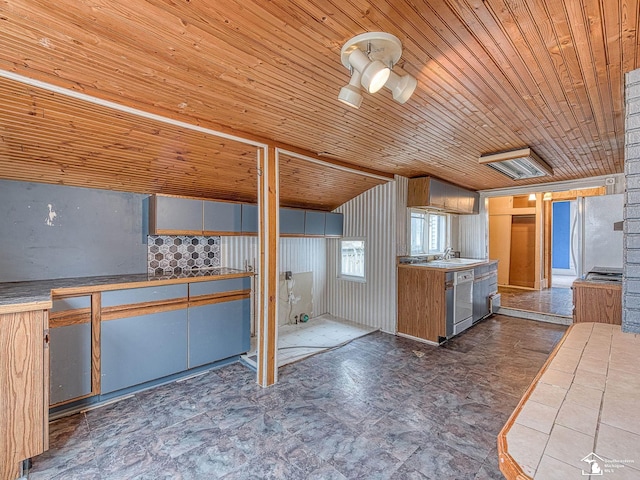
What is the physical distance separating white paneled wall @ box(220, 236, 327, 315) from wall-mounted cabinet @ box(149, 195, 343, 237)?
40 centimetres

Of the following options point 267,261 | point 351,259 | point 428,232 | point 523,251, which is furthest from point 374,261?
point 523,251

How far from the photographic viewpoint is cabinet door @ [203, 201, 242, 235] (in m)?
3.44

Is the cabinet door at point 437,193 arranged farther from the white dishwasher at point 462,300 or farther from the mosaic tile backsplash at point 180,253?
the mosaic tile backsplash at point 180,253

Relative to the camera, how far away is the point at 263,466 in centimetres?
187

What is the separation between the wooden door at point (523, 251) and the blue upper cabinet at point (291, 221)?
19.7 feet

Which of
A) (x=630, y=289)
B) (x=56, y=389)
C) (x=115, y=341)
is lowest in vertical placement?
(x=56, y=389)

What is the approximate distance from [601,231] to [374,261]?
269cm

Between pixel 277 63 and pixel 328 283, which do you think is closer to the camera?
pixel 277 63

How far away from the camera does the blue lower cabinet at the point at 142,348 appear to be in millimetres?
2529

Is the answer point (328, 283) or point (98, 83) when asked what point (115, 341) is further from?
point (328, 283)

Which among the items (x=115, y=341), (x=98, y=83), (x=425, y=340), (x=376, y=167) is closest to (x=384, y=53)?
(x=98, y=83)

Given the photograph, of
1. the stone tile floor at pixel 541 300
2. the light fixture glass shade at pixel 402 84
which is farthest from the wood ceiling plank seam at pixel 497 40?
the stone tile floor at pixel 541 300

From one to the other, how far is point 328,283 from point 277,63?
408 centimetres

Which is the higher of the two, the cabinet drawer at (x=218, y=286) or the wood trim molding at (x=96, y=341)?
the cabinet drawer at (x=218, y=286)
